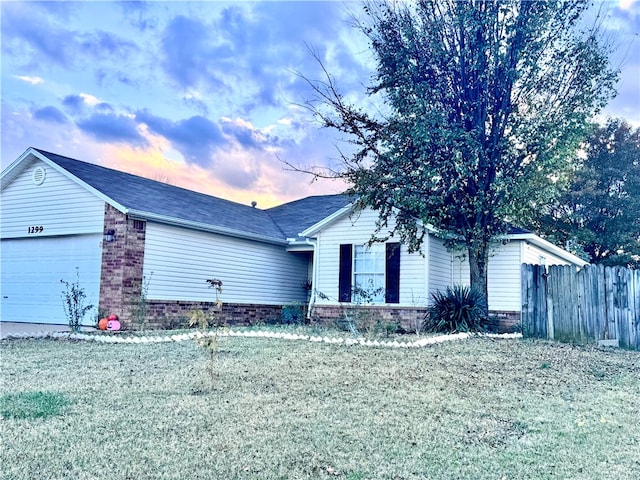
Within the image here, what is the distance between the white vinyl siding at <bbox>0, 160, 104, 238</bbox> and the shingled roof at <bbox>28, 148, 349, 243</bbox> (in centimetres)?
46

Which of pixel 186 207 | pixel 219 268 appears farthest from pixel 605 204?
pixel 186 207

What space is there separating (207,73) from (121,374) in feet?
31.3

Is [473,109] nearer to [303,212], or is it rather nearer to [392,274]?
[392,274]

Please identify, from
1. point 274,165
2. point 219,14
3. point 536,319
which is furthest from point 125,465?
point 274,165

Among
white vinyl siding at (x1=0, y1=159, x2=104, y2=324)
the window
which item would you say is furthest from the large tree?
white vinyl siding at (x1=0, y1=159, x2=104, y2=324)

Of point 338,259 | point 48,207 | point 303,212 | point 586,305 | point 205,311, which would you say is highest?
point 303,212

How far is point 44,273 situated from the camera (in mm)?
14320

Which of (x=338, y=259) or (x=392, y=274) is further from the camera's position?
(x=338, y=259)

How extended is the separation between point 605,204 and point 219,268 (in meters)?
20.4

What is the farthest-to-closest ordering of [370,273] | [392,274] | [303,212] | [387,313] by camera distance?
1. [303,212]
2. [370,273]
3. [392,274]
4. [387,313]

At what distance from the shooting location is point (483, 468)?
4.06 metres

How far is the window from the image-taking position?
14297 mm

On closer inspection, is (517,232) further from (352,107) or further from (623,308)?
(352,107)

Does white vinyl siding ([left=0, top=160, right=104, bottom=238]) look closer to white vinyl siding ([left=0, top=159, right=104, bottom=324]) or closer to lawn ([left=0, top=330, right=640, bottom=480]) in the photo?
white vinyl siding ([left=0, top=159, right=104, bottom=324])
